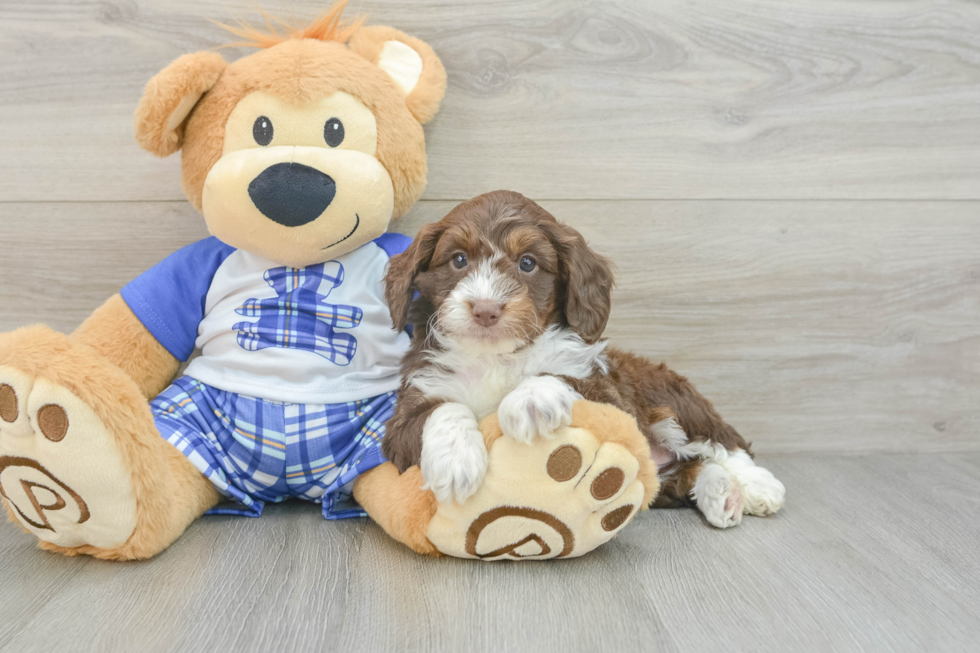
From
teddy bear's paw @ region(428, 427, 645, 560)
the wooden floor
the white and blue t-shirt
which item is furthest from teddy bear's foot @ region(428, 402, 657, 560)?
the white and blue t-shirt

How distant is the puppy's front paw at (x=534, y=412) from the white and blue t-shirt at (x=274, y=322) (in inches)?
21.3

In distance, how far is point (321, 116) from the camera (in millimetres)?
1704

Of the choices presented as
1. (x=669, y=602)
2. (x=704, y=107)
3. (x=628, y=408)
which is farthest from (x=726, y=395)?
(x=669, y=602)

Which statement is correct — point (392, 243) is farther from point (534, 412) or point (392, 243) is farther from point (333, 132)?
point (534, 412)

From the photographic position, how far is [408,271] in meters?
1.58

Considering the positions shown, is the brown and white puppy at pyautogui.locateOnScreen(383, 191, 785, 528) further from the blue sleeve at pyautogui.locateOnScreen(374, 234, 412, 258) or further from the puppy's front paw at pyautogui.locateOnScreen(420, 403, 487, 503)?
the blue sleeve at pyautogui.locateOnScreen(374, 234, 412, 258)

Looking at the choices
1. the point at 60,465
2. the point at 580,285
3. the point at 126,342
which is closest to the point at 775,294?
the point at 580,285

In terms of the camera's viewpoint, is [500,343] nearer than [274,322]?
Yes

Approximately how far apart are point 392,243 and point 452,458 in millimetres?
790

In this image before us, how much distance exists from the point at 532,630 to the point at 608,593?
0.21 metres

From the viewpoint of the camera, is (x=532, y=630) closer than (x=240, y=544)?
Yes

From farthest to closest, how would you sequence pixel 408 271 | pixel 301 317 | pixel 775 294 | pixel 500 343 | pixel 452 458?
pixel 775 294 < pixel 301 317 < pixel 408 271 < pixel 500 343 < pixel 452 458

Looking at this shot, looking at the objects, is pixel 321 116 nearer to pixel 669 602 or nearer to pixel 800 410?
pixel 669 602

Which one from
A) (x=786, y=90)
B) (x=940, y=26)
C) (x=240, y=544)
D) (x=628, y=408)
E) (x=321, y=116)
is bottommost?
(x=240, y=544)
